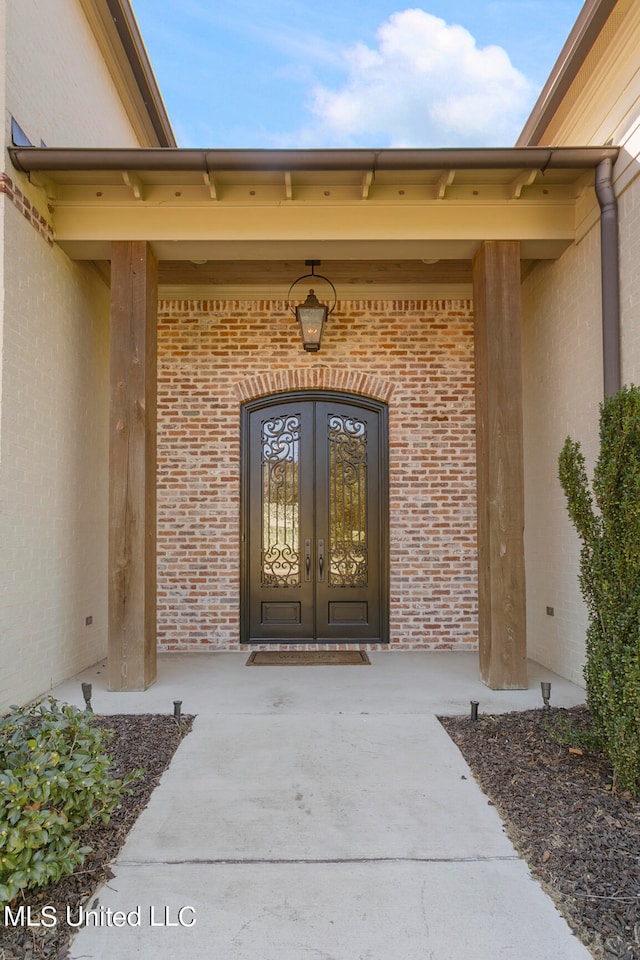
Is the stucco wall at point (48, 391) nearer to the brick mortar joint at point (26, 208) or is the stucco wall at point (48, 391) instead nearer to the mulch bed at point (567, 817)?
the brick mortar joint at point (26, 208)

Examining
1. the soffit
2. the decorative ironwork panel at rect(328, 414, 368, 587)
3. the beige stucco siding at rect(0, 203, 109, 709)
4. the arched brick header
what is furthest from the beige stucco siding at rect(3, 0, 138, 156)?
the decorative ironwork panel at rect(328, 414, 368, 587)

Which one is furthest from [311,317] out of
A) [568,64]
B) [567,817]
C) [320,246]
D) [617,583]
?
[567,817]

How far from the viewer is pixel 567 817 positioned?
8.55 feet

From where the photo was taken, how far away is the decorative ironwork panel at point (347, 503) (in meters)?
5.92

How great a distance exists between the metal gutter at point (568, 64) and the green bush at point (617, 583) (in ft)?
9.63

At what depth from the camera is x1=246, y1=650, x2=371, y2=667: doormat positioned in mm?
5293

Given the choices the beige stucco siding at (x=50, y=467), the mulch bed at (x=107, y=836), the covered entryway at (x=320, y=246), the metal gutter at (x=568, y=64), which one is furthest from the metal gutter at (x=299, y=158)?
the mulch bed at (x=107, y=836)

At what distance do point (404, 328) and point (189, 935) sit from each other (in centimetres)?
514

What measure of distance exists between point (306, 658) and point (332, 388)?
99.1 inches

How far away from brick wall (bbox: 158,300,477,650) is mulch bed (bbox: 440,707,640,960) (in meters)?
2.15

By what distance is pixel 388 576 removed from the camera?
586 cm

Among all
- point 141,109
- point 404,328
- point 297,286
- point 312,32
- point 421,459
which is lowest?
point 421,459

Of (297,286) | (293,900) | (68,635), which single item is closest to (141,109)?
(297,286)

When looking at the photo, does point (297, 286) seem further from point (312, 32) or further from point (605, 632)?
point (312, 32)
